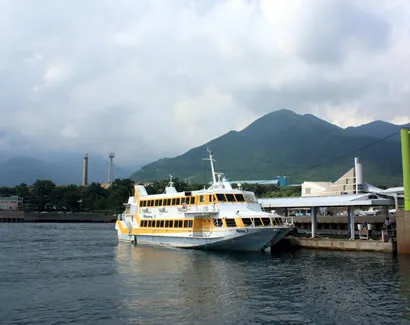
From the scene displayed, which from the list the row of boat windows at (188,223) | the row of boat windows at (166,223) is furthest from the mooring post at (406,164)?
the row of boat windows at (166,223)

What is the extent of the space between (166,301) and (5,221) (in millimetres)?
129870

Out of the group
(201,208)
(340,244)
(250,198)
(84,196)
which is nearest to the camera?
(340,244)

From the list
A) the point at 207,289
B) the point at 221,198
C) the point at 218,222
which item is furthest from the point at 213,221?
the point at 207,289

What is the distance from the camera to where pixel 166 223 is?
45000mm

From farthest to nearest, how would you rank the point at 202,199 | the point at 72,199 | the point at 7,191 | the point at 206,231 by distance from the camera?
the point at 7,191 < the point at 72,199 < the point at 202,199 < the point at 206,231

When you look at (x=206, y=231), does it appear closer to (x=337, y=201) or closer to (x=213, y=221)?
(x=213, y=221)

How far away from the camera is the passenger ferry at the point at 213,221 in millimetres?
37688

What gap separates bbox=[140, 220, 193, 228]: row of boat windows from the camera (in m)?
42.0

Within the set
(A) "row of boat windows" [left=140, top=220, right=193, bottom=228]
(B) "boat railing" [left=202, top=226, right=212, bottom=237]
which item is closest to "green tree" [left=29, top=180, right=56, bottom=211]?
(A) "row of boat windows" [left=140, top=220, right=193, bottom=228]

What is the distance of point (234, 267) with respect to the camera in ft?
101

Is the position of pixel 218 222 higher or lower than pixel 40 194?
lower

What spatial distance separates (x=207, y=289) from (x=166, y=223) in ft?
72.5

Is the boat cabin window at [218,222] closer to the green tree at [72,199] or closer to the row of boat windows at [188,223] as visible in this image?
the row of boat windows at [188,223]

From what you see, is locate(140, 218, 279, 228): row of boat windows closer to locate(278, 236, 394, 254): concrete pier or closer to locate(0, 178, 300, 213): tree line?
locate(278, 236, 394, 254): concrete pier
